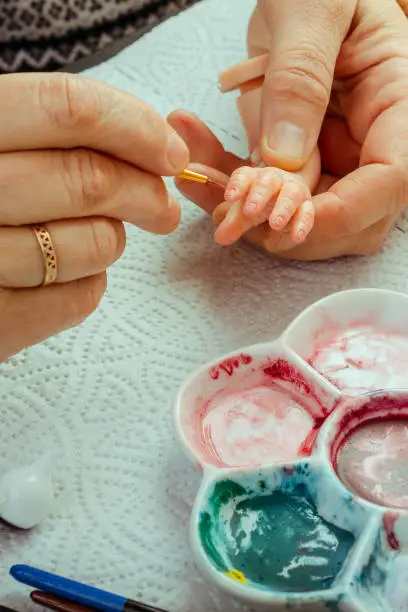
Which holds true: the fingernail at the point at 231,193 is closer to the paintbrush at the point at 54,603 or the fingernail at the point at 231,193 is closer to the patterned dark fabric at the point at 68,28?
the paintbrush at the point at 54,603

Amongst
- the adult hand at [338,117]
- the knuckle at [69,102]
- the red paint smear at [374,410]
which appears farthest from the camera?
the adult hand at [338,117]

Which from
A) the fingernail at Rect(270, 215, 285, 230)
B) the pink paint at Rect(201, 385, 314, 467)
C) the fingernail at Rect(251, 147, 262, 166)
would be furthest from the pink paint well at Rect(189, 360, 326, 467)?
the fingernail at Rect(251, 147, 262, 166)

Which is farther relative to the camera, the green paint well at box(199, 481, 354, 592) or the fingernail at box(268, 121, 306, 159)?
the fingernail at box(268, 121, 306, 159)

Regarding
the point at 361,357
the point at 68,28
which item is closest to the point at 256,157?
the point at 361,357

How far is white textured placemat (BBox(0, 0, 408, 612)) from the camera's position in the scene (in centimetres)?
53

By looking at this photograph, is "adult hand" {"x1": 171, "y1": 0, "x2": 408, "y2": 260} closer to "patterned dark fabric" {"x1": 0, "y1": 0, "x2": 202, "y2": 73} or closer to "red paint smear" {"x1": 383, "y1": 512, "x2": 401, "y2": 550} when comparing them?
"red paint smear" {"x1": 383, "y1": 512, "x2": 401, "y2": 550}

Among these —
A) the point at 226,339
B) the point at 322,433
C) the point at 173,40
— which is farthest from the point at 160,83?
the point at 322,433

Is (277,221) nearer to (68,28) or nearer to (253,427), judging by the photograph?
(253,427)

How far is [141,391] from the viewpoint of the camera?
63cm

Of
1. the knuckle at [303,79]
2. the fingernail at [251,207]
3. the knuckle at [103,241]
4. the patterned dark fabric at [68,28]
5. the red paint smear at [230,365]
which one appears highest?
the knuckle at [303,79]

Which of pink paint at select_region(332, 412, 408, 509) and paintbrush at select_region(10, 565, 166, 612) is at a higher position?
pink paint at select_region(332, 412, 408, 509)

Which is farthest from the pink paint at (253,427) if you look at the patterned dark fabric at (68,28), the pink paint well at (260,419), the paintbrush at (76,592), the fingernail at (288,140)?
the patterned dark fabric at (68,28)

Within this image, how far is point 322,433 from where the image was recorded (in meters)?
0.54

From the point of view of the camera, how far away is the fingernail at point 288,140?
2.28 ft
